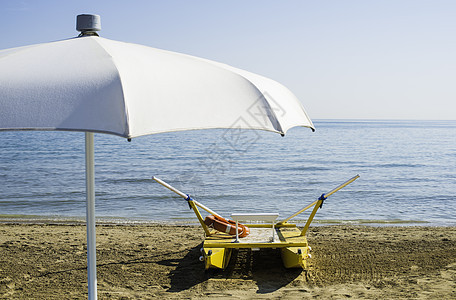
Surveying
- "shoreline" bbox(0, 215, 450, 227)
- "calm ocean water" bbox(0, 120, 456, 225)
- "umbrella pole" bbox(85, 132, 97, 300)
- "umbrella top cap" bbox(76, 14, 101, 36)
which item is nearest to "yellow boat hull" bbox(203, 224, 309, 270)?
"umbrella pole" bbox(85, 132, 97, 300)

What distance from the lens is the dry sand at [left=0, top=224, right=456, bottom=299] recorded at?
217 inches

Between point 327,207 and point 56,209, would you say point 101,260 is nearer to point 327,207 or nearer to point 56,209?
point 56,209

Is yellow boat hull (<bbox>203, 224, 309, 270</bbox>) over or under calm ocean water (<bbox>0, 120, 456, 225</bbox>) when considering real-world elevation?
over

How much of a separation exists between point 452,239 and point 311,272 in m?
3.49

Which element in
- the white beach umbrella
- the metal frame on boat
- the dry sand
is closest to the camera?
the white beach umbrella

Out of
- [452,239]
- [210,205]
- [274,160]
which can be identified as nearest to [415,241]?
[452,239]

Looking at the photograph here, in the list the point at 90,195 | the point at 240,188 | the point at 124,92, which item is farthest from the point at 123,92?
the point at 240,188

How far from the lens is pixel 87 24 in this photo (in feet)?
10.0

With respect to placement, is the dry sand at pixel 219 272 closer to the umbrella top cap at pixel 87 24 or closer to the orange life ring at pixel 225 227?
the orange life ring at pixel 225 227

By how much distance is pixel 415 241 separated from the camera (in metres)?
8.02

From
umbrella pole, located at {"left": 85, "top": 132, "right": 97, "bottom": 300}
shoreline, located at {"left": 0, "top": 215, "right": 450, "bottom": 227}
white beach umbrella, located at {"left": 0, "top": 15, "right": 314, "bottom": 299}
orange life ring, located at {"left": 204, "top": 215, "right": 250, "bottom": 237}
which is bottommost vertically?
shoreline, located at {"left": 0, "top": 215, "right": 450, "bottom": 227}

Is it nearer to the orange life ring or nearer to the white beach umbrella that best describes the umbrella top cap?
the white beach umbrella

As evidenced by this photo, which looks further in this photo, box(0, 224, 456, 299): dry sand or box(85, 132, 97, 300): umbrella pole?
box(0, 224, 456, 299): dry sand

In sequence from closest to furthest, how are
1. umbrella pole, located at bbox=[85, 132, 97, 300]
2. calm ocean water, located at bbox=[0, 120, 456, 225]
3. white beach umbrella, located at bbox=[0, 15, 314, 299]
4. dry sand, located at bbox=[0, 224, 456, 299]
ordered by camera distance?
white beach umbrella, located at bbox=[0, 15, 314, 299] → umbrella pole, located at bbox=[85, 132, 97, 300] → dry sand, located at bbox=[0, 224, 456, 299] → calm ocean water, located at bbox=[0, 120, 456, 225]
